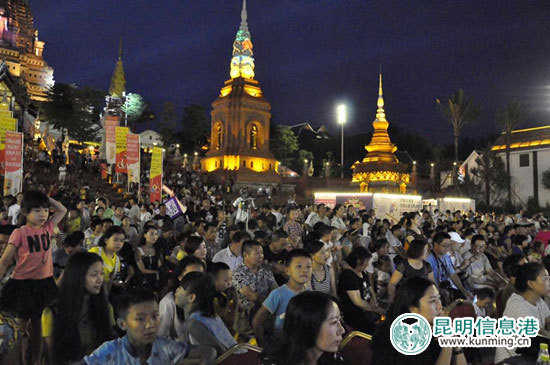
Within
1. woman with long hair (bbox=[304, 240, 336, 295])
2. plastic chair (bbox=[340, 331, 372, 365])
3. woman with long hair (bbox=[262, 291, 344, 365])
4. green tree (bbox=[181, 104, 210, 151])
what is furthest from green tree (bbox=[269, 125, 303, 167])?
woman with long hair (bbox=[262, 291, 344, 365])

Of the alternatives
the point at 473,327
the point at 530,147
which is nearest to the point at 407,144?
the point at 530,147

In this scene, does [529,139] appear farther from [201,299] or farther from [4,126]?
[201,299]

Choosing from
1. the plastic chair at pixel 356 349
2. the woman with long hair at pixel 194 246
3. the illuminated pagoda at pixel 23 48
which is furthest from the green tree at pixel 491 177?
the illuminated pagoda at pixel 23 48

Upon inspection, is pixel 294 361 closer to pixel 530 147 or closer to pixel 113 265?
pixel 113 265

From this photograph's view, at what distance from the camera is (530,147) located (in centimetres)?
3875

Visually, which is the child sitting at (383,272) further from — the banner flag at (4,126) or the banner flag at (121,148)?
the banner flag at (4,126)

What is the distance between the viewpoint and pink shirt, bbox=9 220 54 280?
4539 millimetres

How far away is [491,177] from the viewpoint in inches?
1563

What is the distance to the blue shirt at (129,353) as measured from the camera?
2.70 meters

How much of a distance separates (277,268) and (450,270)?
2781 millimetres

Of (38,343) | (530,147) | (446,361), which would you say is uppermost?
(530,147)

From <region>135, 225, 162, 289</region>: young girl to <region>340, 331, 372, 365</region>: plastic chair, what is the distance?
158 inches

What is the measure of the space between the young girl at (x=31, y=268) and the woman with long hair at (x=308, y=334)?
8.92ft

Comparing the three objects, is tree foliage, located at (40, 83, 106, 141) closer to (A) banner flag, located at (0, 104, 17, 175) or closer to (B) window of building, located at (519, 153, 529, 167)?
(A) banner flag, located at (0, 104, 17, 175)
